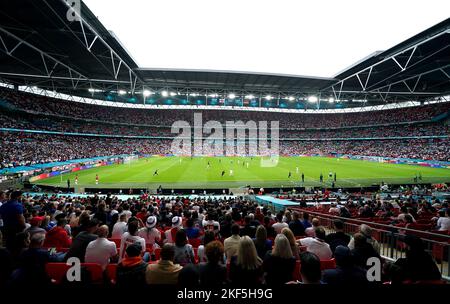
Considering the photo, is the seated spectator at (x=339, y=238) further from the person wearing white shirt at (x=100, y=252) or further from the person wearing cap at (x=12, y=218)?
the person wearing cap at (x=12, y=218)

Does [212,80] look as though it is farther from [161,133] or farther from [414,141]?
[414,141]

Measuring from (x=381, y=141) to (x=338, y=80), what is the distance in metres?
45.1

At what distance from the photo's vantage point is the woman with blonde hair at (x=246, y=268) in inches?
128

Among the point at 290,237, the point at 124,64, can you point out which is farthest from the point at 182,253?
the point at 124,64

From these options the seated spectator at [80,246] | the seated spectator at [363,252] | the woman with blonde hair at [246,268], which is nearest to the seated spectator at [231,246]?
the woman with blonde hair at [246,268]

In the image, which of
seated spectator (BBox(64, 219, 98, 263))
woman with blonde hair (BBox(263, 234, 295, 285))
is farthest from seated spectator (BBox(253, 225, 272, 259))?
seated spectator (BBox(64, 219, 98, 263))

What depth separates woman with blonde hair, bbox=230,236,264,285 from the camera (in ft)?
10.6

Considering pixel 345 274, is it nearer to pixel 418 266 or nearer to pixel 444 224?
pixel 418 266

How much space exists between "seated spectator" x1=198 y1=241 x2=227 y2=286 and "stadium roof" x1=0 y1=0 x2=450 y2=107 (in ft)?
74.5

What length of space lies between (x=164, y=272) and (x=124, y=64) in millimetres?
33622

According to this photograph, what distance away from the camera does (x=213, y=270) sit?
326 cm

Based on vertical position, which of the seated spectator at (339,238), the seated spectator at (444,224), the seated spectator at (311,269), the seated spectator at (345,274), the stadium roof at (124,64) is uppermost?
the stadium roof at (124,64)

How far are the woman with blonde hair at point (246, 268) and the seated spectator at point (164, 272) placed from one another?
0.76 meters

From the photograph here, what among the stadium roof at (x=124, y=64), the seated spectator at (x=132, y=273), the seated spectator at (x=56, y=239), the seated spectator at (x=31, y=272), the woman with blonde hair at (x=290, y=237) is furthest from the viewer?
the stadium roof at (x=124, y=64)
